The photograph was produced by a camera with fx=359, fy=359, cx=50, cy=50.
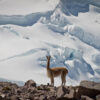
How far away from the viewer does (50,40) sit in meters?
151

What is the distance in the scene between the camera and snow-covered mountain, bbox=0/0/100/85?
116m

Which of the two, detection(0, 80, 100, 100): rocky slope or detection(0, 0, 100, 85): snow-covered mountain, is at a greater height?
detection(0, 0, 100, 85): snow-covered mountain

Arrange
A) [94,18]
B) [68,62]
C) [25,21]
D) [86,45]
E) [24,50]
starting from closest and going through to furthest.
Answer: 1. [68,62]
2. [24,50]
3. [86,45]
4. [25,21]
5. [94,18]

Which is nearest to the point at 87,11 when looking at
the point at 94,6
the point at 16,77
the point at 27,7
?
the point at 94,6

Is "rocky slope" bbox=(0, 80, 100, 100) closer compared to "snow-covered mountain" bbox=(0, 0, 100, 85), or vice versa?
"rocky slope" bbox=(0, 80, 100, 100)

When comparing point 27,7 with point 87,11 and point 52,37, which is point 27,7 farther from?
point 52,37

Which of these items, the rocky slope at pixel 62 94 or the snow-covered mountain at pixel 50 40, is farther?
the snow-covered mountain at pixel 50 40

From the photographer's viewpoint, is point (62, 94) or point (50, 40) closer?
point (62, 94)

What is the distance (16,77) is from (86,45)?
158ft

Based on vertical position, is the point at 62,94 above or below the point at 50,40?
below

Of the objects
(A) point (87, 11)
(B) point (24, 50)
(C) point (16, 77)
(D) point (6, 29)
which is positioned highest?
(A) point (87, 11)

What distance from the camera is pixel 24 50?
126m

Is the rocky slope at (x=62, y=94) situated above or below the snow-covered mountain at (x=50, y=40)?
below

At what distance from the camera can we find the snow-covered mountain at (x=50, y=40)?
11600cm
